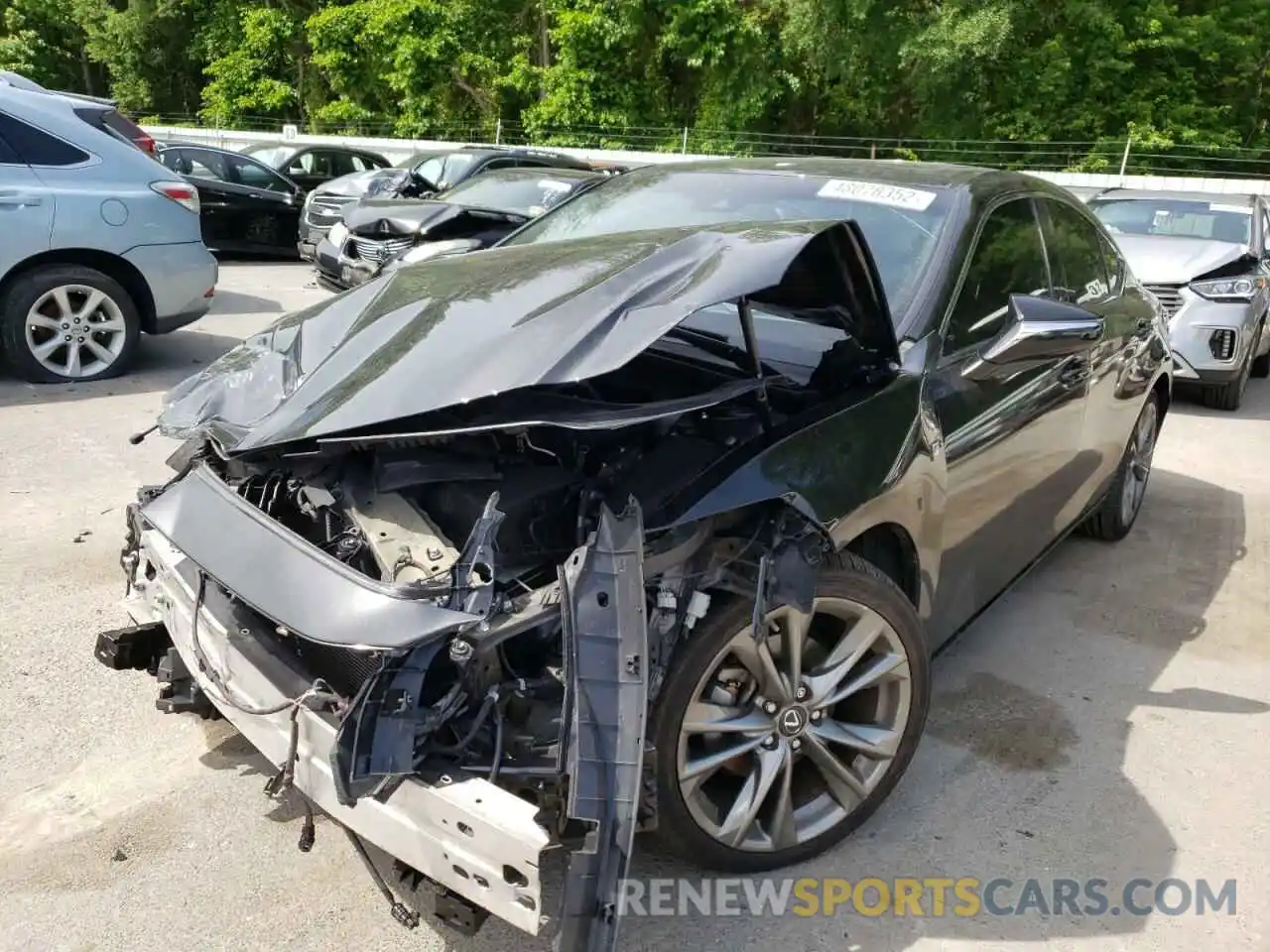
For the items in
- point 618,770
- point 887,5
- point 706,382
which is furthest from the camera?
point 887,5

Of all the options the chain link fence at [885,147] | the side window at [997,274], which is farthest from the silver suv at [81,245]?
the chain link fence at [885,147]

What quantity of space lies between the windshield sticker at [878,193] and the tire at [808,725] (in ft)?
4.62

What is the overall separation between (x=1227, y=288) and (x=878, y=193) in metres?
5.96

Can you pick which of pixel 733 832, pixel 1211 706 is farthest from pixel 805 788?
pixel 1211 706

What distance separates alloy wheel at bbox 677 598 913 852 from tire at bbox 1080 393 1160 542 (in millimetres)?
2494

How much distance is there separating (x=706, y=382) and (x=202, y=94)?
3348 cm

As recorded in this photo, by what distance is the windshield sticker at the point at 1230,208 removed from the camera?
9.38m

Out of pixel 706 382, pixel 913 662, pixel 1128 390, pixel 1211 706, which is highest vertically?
pixel 706 382

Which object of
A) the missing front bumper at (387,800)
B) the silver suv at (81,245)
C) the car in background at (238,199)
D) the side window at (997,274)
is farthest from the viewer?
the car in background at (238,199)

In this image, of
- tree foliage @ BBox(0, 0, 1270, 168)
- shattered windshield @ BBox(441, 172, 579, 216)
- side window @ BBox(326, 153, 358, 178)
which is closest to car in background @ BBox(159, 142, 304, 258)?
side window @ BBox(326, 153, 358, 178)

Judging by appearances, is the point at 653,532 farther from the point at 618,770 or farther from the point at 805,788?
the point at 805,788

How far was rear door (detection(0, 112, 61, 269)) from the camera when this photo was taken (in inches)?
257

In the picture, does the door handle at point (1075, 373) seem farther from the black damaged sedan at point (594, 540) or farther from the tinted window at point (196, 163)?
the tinted window at point (196, 163)

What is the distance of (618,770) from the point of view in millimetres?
2059
